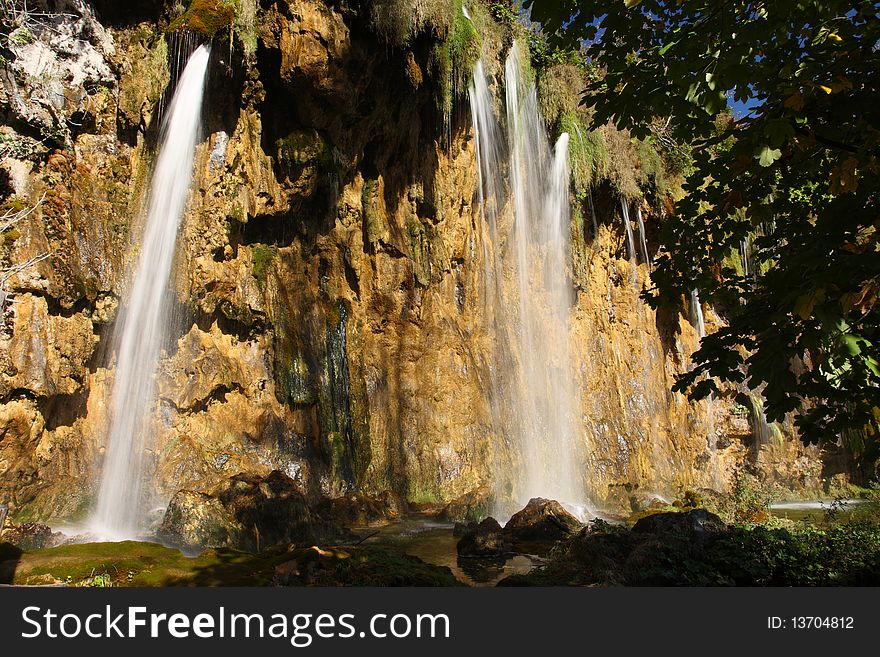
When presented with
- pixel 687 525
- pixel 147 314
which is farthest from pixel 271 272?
pixel 687 525

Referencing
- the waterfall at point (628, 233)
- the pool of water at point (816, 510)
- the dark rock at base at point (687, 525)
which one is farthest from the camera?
the waterfall at point (628, 233)

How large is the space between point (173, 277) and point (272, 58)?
4.87m

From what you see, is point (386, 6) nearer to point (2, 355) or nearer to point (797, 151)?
point (2, 355)

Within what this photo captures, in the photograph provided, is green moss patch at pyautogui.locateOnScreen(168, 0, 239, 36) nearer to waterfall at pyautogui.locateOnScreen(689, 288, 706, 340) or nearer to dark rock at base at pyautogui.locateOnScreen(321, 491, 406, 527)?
dark rock at base at pyautogui.locateOnScreen(321, 491, 406, 527)

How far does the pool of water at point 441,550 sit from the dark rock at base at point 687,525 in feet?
4.72

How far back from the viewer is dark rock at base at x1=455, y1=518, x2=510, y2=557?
27.1ft

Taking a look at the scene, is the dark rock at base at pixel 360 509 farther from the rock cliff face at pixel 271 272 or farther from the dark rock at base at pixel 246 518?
the dark rock at base at pixel 246 518

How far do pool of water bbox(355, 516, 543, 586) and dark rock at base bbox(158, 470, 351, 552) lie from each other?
3.26 ft

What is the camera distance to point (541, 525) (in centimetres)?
959

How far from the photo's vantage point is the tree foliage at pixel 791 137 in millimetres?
3938

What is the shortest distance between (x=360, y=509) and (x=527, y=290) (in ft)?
Answer: 28.7

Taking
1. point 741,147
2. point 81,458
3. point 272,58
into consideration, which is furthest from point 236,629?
point 272,58

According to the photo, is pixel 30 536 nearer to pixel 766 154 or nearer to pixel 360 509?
pixel 360 509

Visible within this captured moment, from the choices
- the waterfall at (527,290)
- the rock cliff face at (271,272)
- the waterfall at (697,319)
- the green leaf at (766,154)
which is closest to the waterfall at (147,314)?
the rock cliff face at (271,272)
